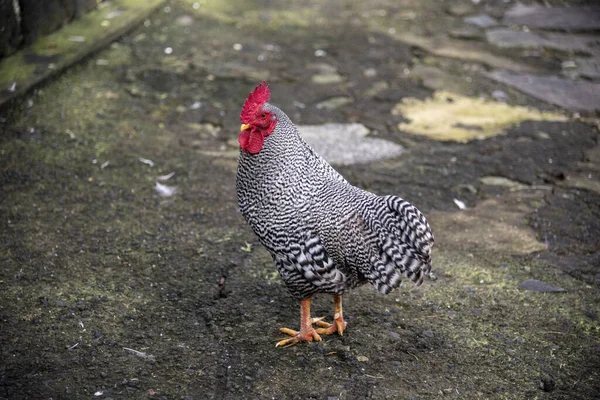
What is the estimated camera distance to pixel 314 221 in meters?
3.57

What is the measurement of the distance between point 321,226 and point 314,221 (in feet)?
0.16

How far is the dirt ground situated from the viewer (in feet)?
11.7

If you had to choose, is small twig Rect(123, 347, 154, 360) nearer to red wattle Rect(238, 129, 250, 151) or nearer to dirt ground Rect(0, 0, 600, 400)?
dirt ground Rect(0, 0, 600, 400)

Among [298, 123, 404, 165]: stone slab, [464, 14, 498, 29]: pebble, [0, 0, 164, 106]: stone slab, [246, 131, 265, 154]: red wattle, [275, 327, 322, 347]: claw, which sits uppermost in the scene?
[246, 131, 265, 154]: red wattle

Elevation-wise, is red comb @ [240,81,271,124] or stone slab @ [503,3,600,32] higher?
red comb @ [240,81,271,124]

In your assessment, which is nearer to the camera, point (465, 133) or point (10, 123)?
point (10, 123)

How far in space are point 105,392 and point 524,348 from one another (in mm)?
2401

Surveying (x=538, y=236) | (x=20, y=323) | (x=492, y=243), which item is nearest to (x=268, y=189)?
(x=20, y=323)

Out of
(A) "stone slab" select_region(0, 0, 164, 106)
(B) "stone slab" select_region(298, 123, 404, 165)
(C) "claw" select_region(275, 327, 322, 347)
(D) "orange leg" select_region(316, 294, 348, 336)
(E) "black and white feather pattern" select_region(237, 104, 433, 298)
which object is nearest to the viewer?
(E) "black and white feather pattern" select_region(237, 104, 433, 298)

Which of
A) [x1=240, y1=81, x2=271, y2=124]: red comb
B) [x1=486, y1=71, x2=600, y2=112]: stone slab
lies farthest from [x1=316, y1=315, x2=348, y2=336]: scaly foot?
[x1=486, y1=71, x2=600, y2=112]: stone slab

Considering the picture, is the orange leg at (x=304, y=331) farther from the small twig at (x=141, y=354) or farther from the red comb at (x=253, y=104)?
the red comb at (x=253, y=104)

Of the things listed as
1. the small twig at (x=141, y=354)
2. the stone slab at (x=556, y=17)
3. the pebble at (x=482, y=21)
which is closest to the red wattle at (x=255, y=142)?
the small twig at (x=141, y=354)

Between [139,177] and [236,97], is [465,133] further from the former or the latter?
[139,177]

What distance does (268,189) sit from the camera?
364 cm
